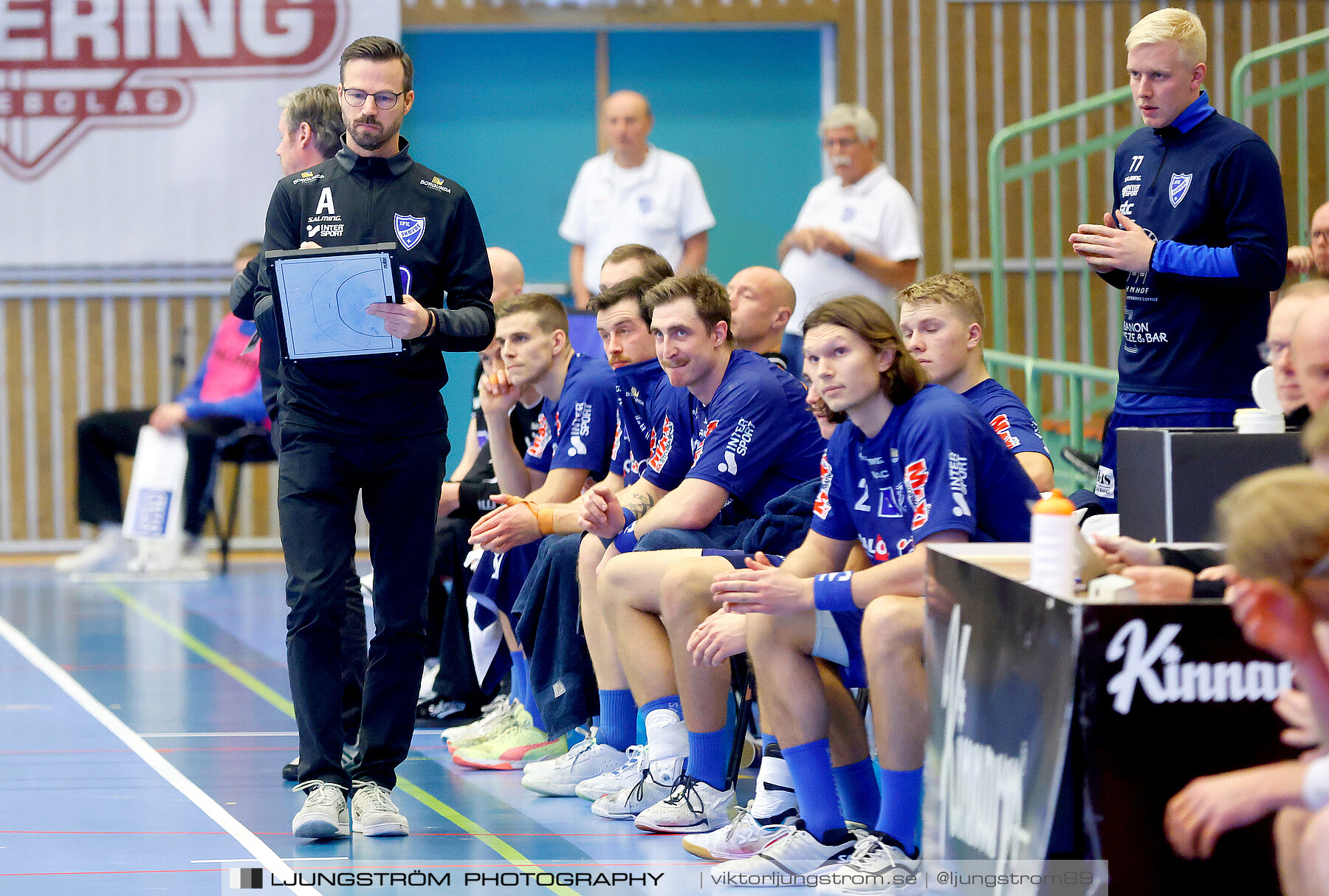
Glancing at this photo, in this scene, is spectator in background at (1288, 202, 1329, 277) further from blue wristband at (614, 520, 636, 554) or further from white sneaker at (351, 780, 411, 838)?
white sneaker at (351, 780, 411, 838)

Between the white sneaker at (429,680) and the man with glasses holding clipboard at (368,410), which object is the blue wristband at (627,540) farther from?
the white sneaker at (429,680)

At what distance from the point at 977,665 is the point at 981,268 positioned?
7.37 m

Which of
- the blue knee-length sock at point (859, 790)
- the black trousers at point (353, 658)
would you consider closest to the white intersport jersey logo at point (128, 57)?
the black trousers at point (353, 658)

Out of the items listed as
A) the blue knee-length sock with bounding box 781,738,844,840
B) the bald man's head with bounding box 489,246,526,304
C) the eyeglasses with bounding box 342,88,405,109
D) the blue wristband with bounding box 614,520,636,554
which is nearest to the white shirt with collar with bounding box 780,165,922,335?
the bald man's head with bounding box 489,246,526,304

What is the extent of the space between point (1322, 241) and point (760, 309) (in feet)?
5.76

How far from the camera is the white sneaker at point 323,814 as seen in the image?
383cm

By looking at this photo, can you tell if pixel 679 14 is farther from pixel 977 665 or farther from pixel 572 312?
pixel 977 665

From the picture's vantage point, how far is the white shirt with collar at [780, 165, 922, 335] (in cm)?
779

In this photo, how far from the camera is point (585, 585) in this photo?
181 inches

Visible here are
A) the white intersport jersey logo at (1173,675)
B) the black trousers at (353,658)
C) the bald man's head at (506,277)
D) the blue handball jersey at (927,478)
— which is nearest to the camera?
the white intersport jersey logo at (1173,675)

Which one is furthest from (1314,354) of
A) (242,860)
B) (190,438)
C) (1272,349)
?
(190,438)

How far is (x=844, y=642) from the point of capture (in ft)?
11.8

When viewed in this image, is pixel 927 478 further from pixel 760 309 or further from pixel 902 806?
pixel 760 309

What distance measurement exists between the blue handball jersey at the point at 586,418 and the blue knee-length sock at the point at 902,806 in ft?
6.25
